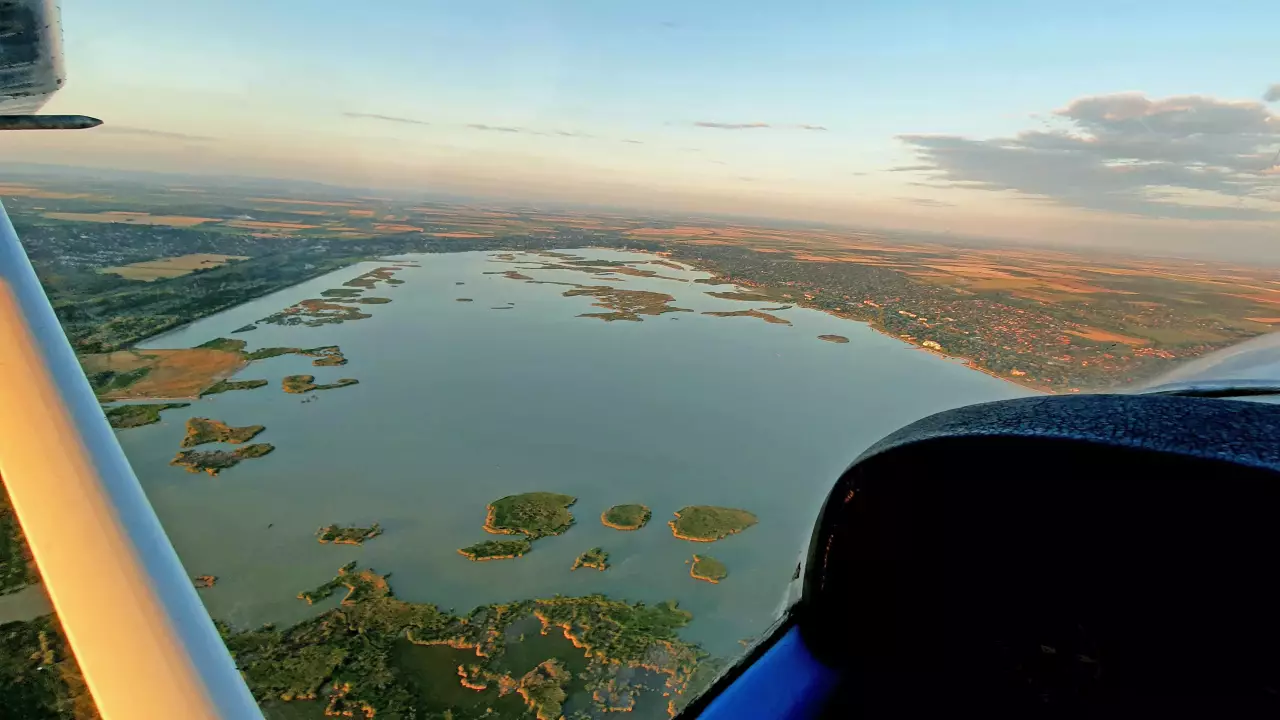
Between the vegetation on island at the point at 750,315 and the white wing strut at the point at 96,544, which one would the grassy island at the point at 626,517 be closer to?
the white wing strut at the point at 96,544

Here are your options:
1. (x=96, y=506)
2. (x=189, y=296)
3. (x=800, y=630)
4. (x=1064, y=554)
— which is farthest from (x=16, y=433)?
(x=189, y=296)

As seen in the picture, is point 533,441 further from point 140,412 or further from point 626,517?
point 140,412

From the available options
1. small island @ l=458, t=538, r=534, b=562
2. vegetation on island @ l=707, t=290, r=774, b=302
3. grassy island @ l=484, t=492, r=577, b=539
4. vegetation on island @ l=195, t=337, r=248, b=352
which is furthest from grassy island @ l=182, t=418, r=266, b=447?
vegetation on island @ l=707, t=290, r=774, b=302

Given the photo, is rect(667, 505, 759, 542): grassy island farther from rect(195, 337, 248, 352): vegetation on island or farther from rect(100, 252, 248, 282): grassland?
rect(195, 337, 248, 352): vegetation on island

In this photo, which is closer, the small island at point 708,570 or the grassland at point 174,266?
the grassland at point 174,266

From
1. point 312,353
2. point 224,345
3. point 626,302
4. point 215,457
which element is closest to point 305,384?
point 312,353

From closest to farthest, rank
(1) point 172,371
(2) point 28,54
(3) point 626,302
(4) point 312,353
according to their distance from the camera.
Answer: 1. (2) point 28,54
2. (1) point 172,371
3. (4) point 312,353
4. (3) point 626,302

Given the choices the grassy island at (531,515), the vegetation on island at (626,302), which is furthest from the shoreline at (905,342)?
the grassy island at (531,515)
